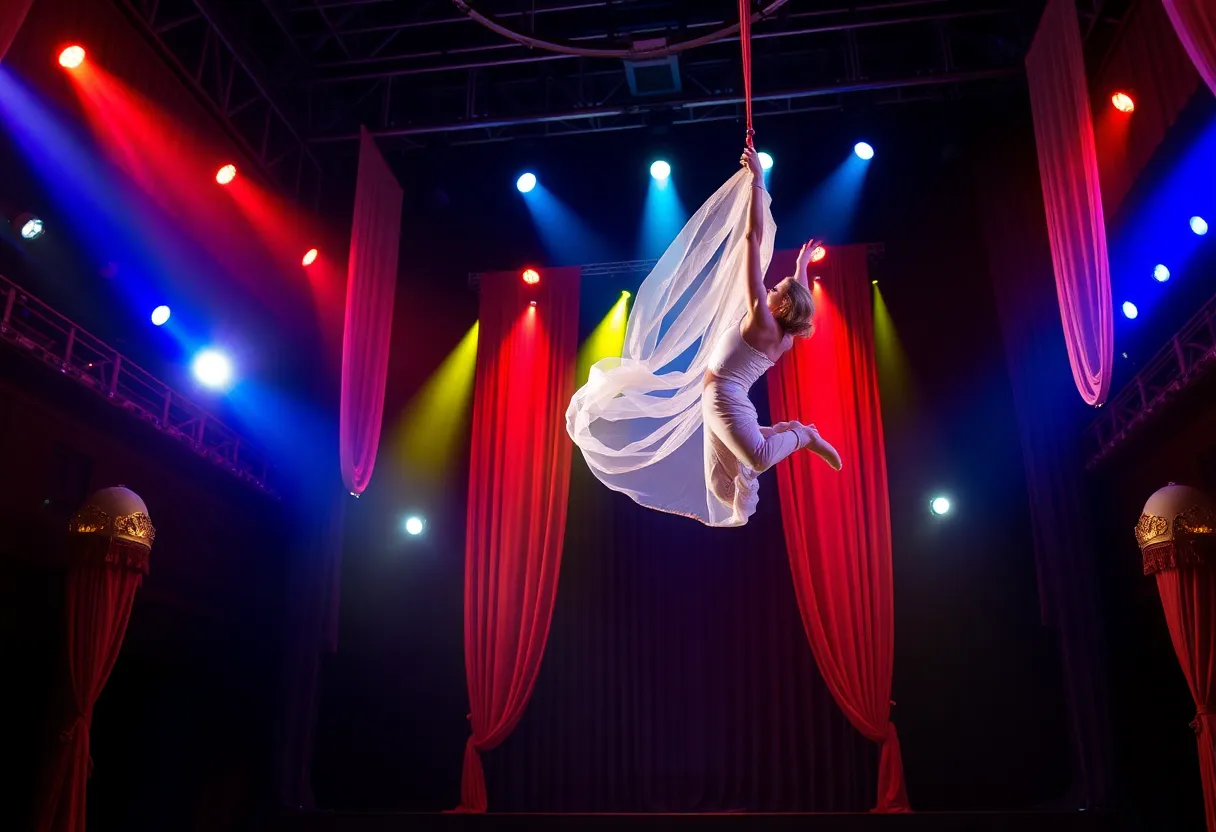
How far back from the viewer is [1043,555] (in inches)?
281

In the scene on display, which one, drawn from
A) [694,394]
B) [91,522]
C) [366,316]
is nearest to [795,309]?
[694,394]

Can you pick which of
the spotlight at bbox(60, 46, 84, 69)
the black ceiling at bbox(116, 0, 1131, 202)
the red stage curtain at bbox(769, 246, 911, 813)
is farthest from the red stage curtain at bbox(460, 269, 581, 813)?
the spotlight at bbox(60, 46, 84, 69)

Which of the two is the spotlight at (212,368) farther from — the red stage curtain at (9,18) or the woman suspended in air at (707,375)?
the woman suspended in air at (707,375)

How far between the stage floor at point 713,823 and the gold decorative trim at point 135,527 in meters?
2.51

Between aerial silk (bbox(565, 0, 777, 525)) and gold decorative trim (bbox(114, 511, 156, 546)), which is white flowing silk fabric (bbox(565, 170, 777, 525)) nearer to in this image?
aerial silk (bbox(565, 0, 777, 525))

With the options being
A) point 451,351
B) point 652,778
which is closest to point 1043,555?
point 652,778

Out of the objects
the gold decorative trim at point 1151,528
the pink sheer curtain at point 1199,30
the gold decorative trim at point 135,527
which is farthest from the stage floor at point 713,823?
the pink sheer curtain at point 1199,30

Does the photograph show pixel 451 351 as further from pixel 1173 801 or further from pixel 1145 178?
pixel 1173 801

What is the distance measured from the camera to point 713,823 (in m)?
6.30

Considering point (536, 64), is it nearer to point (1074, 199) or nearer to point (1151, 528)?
point (1074, 199)

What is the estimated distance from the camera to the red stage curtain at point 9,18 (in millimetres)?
4629

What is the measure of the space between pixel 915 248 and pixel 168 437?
650 cm

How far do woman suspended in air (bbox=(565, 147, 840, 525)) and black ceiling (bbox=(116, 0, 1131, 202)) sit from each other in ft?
9.17

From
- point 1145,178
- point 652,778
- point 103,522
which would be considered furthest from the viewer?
point 652,778
